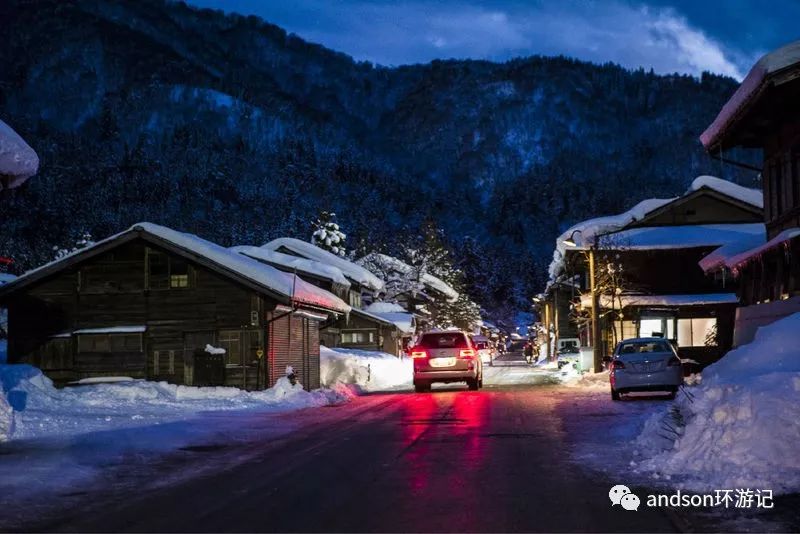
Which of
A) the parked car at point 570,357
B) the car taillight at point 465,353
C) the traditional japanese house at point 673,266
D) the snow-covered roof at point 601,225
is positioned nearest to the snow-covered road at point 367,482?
the car taillight at point 465,353

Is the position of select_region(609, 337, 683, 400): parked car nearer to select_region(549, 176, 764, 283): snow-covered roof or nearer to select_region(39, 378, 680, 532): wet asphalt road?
select_region(39, 378, 680, 532): wet asphalt road

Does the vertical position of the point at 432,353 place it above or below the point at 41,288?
below

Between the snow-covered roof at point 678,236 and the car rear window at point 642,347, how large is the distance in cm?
2713

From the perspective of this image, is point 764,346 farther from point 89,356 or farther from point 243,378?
point 89,356

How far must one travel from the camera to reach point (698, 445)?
33.9 ft

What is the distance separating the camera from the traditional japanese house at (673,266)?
49.5m

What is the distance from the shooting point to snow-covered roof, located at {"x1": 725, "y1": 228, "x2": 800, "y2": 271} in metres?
18.3

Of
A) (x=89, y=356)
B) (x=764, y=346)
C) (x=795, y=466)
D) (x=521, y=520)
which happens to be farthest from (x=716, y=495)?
(x=89, y=356)

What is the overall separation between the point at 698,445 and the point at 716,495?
60.9 inches

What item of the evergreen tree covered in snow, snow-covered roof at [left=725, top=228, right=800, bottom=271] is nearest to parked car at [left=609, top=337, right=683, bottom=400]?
snow-covered roof at [left=725, top=228, right=800, bottom=271]

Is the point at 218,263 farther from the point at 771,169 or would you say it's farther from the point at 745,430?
the point at 745,430

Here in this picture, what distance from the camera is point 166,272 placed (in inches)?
1246

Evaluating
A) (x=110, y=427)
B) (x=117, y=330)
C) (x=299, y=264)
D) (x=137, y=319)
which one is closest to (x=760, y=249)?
(x=110, y=427)

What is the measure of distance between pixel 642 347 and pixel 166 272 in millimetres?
16698
